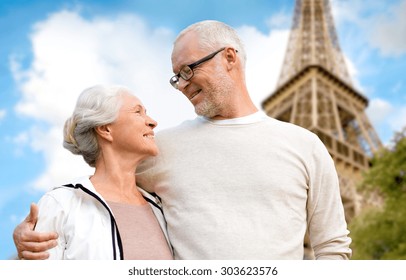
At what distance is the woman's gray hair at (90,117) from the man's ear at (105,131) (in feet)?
0.08

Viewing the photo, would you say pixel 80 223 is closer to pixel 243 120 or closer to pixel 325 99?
pixel 243 120

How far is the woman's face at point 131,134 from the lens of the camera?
98.4 inches

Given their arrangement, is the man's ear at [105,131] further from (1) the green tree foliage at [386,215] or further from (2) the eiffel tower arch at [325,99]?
(2) the eiffel tower arch at [325,99]

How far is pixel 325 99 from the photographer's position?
2795 centimetres

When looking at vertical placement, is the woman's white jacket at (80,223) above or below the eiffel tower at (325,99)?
below

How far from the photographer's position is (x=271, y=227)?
2373 millimetres

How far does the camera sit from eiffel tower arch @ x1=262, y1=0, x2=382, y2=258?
76.9ft

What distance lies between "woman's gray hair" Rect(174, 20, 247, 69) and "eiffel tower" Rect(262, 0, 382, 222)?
Result: 1891 cm

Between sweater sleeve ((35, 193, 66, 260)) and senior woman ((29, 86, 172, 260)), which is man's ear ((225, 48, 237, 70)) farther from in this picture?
A: sweater sleeve ((35, 193, 66, 260))

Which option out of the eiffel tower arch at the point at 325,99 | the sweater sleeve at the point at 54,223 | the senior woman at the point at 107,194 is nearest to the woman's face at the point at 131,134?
the senior woman at the point at 107,194

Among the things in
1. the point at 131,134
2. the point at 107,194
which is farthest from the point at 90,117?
the point at 107,194

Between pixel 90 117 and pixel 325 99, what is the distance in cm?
2643

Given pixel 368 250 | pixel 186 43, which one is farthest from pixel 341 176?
pixel 186 43
